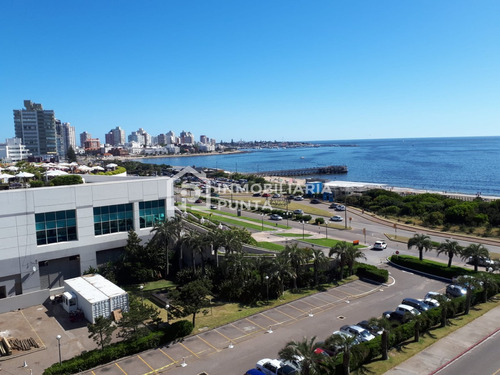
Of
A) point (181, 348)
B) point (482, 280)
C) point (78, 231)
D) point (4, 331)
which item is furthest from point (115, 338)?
point (482, 280)

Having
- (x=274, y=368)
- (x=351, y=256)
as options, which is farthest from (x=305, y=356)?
(x=351, y=256)

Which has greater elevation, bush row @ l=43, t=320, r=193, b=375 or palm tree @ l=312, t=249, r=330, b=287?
palm tree @ l=312, t=249, r=330, b=287

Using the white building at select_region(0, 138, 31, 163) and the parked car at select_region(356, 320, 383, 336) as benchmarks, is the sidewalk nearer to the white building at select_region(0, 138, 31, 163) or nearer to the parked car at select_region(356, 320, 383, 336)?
the parked car at select_region(356, 320, 383, 336)

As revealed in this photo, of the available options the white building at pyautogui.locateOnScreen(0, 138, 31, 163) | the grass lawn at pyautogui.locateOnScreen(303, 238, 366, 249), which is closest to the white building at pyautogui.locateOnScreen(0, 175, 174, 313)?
the grass lawn at pyautogui.locateOnScreen(303, 238, 366, 249)

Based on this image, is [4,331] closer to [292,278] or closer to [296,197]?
[292,278]

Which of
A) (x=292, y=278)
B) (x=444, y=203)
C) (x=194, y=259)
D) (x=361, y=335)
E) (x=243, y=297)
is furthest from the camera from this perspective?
(x=444, y=203)

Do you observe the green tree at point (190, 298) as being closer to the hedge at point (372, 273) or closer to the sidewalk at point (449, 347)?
the sidewalk at point (449, 347)
